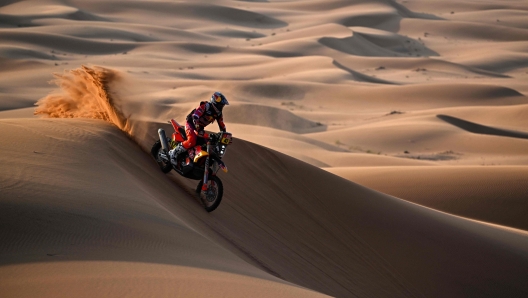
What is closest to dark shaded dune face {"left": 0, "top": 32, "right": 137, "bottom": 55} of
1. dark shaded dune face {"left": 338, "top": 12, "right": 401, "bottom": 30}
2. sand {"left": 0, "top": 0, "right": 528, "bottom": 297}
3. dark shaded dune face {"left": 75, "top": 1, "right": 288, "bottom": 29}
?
sand {"left": 0, "top": 0, "right": 528, "bottom": 297}

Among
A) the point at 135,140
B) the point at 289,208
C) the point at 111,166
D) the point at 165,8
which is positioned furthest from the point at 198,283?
the point at 165,8

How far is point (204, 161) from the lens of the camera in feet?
25.2

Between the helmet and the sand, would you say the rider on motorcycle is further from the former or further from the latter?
the sand

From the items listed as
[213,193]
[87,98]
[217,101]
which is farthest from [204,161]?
[87,98]

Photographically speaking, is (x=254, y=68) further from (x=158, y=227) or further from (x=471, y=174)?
(x=158, y=227)

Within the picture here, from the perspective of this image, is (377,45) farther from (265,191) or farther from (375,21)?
(265,191)

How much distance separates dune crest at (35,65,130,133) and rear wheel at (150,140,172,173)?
1.96 ft

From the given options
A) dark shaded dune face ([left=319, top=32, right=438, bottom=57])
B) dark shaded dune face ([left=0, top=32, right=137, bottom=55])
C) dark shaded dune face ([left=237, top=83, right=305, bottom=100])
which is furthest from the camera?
dark shaded dune face ([left=319, top=32, right=438, bottom=57])

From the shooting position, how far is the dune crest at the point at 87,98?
889 centimetres

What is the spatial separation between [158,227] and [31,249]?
1370 millimetres

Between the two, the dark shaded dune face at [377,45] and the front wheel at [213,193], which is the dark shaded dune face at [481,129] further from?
the dark shaded dune face at [377,45]

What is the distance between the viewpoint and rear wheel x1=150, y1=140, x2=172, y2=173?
27.2ft

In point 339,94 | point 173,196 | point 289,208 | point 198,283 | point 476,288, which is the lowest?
point 339,94

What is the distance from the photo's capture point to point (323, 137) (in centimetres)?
2473
